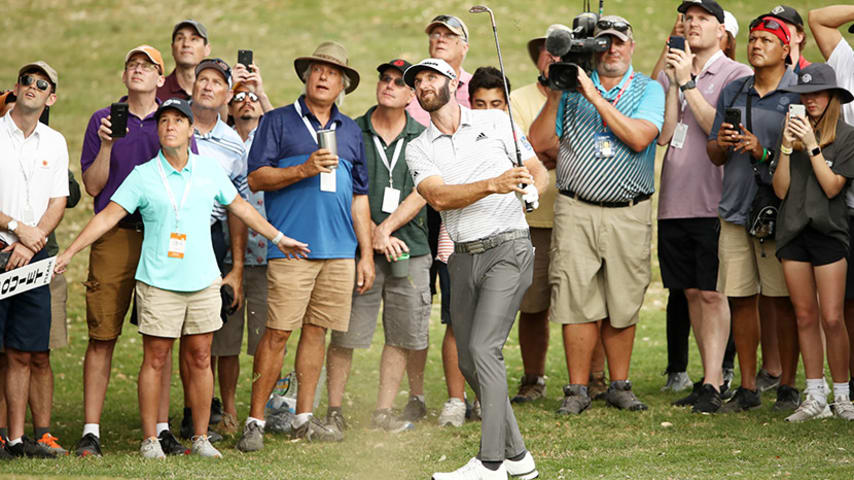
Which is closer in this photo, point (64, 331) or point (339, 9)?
point (64, 331)

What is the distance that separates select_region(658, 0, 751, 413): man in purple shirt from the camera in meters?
9.15

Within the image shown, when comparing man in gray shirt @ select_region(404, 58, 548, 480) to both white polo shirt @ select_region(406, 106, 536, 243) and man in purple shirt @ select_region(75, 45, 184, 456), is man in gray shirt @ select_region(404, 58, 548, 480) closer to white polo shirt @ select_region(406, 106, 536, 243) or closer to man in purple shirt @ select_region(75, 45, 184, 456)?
white polo shirt @ select_region(406, 106, 536, 243)

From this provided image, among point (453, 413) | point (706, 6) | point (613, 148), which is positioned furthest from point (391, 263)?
point (706, 6)

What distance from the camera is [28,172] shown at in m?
7.87

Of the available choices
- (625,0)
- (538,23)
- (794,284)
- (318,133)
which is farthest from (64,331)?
(625,0)

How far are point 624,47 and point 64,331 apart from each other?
447 cm

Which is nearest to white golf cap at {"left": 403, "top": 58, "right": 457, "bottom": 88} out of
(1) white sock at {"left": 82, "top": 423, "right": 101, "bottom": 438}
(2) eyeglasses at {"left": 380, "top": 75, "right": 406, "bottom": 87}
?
(2) eyeglasses at {"left": 380, "top": 75, "right": 406, "bottom": 87}

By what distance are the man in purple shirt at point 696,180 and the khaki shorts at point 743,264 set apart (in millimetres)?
329

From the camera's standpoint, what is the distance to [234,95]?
939cm

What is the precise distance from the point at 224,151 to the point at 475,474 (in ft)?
10.9

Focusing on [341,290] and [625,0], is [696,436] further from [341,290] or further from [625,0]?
[625,0]

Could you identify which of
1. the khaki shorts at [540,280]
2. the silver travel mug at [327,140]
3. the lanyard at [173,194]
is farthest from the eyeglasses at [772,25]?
the lanyard at [173,194]

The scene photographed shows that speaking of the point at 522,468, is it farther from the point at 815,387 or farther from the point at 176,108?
the point at 176,108

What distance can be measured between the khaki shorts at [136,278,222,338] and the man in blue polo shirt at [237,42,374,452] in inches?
24.8
